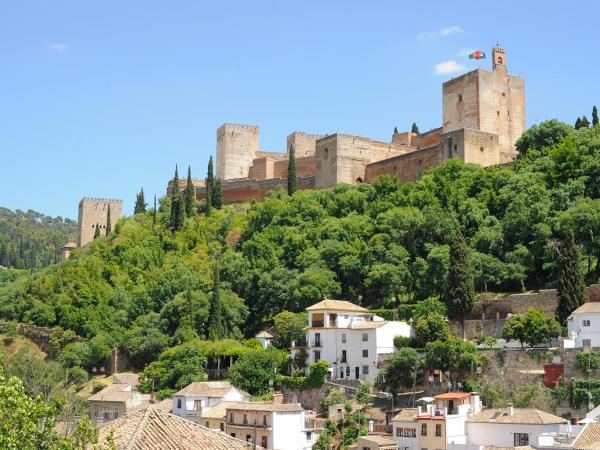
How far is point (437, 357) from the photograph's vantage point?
44.9m

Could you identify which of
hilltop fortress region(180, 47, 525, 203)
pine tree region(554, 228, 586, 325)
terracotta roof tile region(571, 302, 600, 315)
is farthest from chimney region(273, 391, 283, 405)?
hilltop fortress region(180, 47, 525, 203)

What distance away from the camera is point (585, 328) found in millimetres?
43281

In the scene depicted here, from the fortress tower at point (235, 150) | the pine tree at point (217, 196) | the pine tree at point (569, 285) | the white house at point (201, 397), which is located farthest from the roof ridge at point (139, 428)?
the fortress tower at point (235, 150)

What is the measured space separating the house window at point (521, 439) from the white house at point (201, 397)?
1646 centimetres

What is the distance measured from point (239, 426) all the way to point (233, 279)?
2350 cm

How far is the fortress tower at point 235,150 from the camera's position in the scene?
93.8m

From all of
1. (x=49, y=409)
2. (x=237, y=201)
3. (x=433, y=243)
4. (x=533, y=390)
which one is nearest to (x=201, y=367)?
(x=433, y=243)

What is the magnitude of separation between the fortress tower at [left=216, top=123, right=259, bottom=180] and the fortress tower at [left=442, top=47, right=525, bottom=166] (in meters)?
26.4

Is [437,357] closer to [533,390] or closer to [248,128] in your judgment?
[533,390]

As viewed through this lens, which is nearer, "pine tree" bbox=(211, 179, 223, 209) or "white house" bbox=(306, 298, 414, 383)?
"white house" bbox=(306, 298, 414, 383)

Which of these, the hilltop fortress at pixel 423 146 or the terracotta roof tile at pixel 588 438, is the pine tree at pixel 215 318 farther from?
the terracotta roof tile at pixel 588 438

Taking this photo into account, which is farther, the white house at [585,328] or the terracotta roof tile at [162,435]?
the white house at [585,328]

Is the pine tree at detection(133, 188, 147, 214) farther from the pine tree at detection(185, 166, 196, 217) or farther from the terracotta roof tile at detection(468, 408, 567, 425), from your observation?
the terracotta roof tile at detection(468, 408, 567, 425)

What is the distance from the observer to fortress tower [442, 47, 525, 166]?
7112 centimetres
